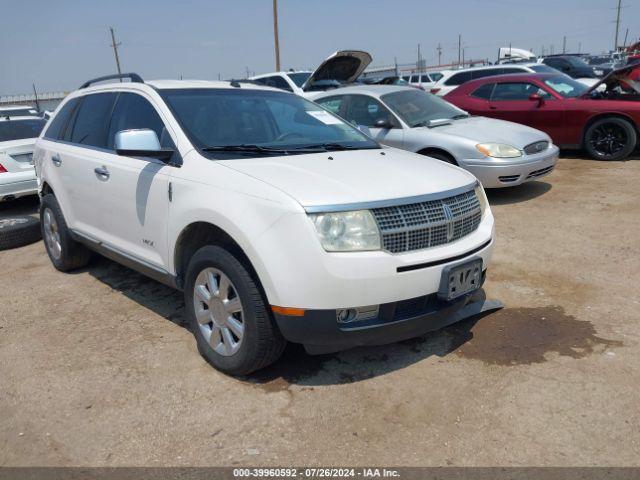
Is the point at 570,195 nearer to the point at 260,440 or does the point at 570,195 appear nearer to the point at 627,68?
the point at 627,68

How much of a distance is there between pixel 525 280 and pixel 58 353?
12.0ft

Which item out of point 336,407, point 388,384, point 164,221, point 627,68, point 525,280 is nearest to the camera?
point 336,407

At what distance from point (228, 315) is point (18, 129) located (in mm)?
6971

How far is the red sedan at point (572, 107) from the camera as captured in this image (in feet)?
29.6

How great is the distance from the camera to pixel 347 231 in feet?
9.29

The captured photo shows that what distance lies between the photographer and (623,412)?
2.85 metres

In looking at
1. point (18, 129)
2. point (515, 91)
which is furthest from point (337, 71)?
point (18, 129)

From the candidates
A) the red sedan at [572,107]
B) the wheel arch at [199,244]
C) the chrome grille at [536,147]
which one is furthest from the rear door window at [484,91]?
the wheel arch at [199,244]

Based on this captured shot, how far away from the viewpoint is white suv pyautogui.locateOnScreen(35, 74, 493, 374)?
2828 millimetres

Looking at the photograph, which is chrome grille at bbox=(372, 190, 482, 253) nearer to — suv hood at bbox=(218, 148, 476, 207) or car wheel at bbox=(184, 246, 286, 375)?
suv hood at bbox=(218, 148, 476, 207)

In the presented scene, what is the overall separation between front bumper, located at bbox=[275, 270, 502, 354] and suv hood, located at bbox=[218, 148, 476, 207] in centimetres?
59

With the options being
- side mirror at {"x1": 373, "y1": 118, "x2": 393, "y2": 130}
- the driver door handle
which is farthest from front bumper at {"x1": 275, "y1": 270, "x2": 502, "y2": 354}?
side mirror at {"x1": 373, "y1": 118, "x2": 393, "y2": 130}

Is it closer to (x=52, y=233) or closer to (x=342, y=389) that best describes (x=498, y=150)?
(x=342, y=389)

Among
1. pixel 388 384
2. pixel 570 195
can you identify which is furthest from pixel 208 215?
pixel 570 195
